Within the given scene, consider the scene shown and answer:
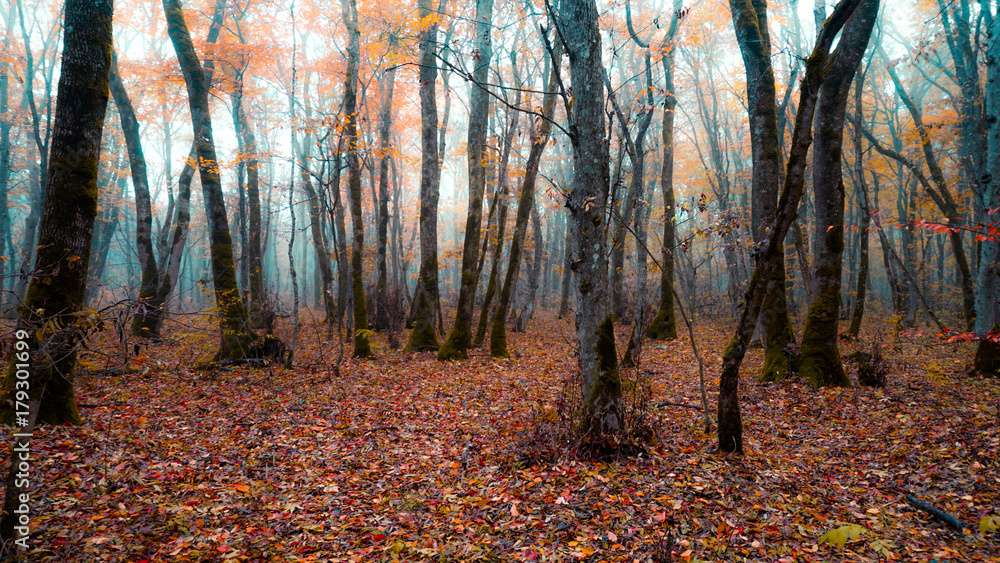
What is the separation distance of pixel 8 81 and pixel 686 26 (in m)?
28.7

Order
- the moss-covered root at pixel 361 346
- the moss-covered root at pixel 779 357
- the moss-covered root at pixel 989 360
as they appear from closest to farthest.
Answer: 1. the moss-covered root at pixel 989 360
2. the moss-covered root at pixel 779 357
3. the moss-covered root at pixel 361 346

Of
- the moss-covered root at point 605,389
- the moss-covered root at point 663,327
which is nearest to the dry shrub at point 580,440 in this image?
the moss-covered root at point 605,389

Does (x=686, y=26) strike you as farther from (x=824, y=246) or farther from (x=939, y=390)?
(x=939, y=390)

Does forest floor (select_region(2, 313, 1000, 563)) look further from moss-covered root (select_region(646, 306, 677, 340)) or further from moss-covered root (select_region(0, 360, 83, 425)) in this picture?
moss-covered root (select_region(646, 306, 677, 340))

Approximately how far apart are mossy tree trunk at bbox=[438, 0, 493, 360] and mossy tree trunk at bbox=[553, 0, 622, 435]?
227 inches

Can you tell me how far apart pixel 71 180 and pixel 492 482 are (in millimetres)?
5559

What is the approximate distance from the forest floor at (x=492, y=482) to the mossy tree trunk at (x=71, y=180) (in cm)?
50

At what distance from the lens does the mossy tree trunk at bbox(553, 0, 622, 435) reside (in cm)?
444

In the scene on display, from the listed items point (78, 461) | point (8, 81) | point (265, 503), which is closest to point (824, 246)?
point (265, 503)

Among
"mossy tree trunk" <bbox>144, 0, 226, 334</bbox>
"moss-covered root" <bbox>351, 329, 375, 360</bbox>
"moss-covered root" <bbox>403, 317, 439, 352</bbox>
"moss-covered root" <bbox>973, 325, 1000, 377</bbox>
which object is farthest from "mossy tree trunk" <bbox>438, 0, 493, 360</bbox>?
"moss-covered root" <bbox>973, 325, 1000, 377</bbox>

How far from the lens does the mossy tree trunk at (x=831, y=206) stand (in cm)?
678

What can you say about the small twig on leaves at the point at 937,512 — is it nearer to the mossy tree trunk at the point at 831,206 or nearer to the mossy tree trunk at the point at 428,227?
the mossy tree trunk at the point at 831,206

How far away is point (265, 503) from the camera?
3850 mm

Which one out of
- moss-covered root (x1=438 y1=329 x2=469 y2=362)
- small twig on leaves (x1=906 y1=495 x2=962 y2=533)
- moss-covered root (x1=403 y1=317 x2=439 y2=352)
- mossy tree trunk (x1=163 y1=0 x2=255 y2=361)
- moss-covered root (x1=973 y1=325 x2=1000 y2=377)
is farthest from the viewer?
moss-covered root (x1=403 y1=317 x2=439 y2=352)
